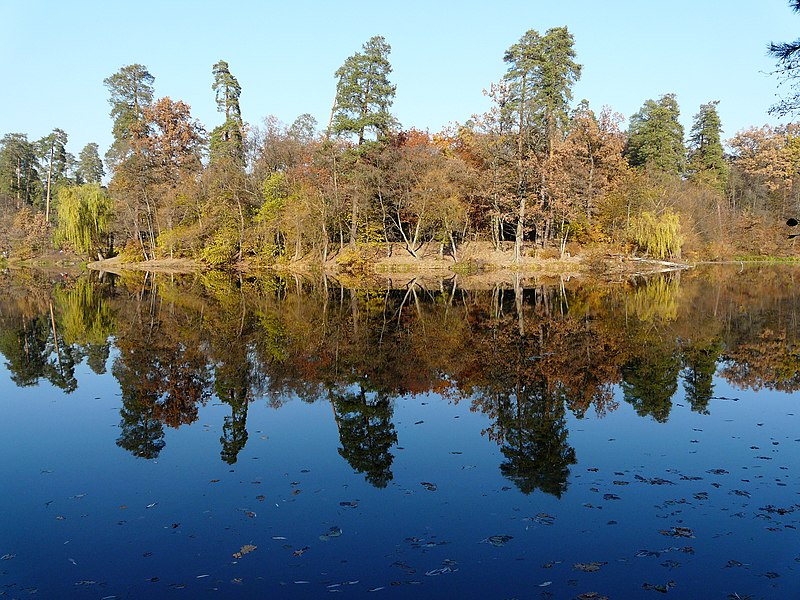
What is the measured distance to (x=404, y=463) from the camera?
7.98m

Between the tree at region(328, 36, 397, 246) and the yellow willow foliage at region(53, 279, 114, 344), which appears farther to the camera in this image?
the tree at region(328, 36, 397, 246)

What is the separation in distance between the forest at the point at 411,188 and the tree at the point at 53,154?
1053cm

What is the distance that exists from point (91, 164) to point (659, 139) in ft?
265

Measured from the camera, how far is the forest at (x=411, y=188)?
4356 centimetres

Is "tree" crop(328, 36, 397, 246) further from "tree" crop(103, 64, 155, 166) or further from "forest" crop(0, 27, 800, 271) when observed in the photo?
"tree" crop(103, 64, 155, 166)

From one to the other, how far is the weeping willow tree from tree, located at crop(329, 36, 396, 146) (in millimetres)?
27960

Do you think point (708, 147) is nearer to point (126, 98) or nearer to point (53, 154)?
point (126, 98)

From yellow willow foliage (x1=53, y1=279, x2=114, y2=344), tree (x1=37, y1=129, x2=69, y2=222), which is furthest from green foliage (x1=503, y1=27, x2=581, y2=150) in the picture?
tree (x1=37, y1=129, x2=69, y2=222)

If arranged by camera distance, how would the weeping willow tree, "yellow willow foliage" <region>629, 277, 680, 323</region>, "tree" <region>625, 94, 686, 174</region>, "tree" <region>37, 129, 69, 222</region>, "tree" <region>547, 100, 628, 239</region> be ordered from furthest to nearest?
1. "tree" <region>37, 129, 69, 222</region>
2. "tree" <region>625, 94, 686, 174</region>
3. the weeping willow tree
4. "tree" <region>547, 100, 628, 239</region>
5. "yellow willow foliage" <region>629, 277, 680, 323</region>

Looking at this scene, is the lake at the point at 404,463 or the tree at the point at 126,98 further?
the tree at the point at 126,98

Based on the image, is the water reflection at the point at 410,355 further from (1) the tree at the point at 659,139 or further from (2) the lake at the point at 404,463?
(1) the tree at the point at 659,139

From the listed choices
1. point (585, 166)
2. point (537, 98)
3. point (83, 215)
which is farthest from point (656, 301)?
point (83, 215)

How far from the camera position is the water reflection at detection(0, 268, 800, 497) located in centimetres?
956

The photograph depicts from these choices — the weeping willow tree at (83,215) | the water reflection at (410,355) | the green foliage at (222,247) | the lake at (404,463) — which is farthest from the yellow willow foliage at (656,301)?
the weeping willow tree at (83,215)
